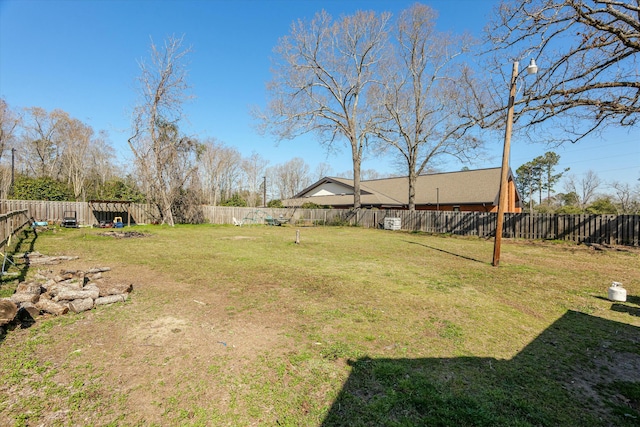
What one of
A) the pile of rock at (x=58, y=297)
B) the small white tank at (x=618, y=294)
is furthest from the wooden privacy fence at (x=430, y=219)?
the pile of rock at (x=58, y=297)

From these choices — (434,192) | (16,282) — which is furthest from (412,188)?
(16,282)

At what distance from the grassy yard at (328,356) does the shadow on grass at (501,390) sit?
0.05 feet

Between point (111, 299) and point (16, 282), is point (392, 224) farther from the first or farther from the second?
point (16, 282)

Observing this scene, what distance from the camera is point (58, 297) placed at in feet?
14.8

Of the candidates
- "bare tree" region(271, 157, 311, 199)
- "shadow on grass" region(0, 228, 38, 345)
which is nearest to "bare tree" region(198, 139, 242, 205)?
"bare tree" region(271, 157, 311, 199)

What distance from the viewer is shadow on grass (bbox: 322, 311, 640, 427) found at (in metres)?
2.34

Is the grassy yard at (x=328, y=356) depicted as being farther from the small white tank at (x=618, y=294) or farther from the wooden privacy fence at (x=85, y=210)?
the wooden privacy fence at (x=85, y=210)

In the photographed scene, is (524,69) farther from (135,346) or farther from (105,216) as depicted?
(105,216)

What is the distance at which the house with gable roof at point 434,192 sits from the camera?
83.3ft

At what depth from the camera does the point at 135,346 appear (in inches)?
133

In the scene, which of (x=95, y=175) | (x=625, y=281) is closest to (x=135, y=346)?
(x=625, y=281)

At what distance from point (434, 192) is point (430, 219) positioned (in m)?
9.04

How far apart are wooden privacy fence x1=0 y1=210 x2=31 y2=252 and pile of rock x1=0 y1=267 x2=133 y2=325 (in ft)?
12.0

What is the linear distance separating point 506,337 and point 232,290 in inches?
182
